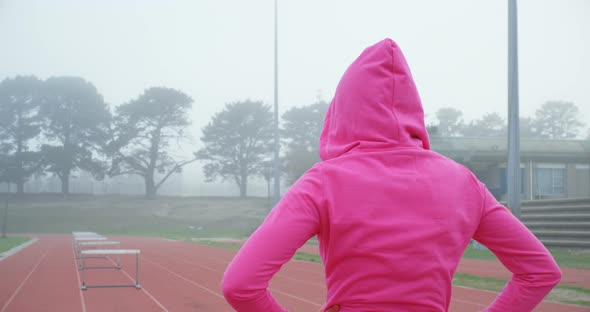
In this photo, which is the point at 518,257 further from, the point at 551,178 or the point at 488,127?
the point at 488,127

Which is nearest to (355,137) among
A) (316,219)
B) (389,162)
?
(389,162)

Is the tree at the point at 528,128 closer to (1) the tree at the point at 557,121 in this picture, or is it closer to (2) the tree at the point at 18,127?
(1) the tree at the point at 557,121

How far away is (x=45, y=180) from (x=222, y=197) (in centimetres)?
1413

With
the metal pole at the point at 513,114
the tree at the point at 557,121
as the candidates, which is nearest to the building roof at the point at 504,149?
the metal pole at the point at 513,114

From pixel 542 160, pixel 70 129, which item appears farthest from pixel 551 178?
pixel 70 129

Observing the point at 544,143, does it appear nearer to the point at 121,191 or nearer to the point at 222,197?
the point at 222,197

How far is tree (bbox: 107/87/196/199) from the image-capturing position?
170 feet

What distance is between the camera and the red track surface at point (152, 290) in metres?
9.00

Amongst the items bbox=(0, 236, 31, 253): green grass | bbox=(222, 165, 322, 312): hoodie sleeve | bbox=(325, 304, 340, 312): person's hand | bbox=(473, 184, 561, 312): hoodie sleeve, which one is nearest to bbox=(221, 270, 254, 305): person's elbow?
bbox=(222, 165, 322, 312): hoodie sleeve

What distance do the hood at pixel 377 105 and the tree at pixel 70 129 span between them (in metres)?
52.4

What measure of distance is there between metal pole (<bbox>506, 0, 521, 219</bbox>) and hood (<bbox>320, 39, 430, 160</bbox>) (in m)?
12.9

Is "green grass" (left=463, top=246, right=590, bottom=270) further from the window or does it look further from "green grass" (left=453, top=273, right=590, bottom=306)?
the window

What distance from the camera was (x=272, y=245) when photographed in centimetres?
121

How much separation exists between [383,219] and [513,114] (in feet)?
43.8
